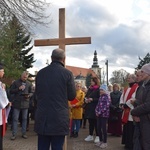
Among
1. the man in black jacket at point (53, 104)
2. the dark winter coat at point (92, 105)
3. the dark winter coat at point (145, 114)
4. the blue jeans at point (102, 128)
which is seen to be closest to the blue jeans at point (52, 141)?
the man in black jacket at point (53, 104)

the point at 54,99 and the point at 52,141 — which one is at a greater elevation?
the point at 54,99

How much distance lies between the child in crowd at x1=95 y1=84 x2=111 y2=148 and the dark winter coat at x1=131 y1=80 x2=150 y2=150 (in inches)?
143

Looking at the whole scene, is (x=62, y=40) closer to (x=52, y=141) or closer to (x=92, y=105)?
(x=52, y=141)

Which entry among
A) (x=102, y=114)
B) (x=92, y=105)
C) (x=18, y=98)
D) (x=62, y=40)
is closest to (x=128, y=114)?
(x=102, y=114)

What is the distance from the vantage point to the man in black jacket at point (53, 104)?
430 cm

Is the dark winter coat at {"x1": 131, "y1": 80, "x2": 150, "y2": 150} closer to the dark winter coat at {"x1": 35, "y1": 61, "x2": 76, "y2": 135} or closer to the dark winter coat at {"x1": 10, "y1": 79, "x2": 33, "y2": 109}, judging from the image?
the dark winter coat at {"x1": 35, "y1": 61, "x2": 76, "y2": 135}

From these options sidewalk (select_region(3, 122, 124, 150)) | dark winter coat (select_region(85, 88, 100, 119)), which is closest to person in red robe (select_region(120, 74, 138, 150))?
sidewalk (select_region(3, 122, 124, 150))

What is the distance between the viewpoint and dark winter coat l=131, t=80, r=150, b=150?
468cm

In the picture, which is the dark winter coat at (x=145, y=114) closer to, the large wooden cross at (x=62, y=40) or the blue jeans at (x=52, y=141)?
the blue jeans at (x=52, y=141)

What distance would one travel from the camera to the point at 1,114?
6227mm

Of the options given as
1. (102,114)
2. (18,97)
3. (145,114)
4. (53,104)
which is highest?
(18,97)

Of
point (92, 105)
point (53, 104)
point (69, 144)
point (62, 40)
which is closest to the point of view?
point (53, 104)

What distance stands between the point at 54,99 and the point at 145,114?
56.1 inches

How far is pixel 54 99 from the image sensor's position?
4.35 m
